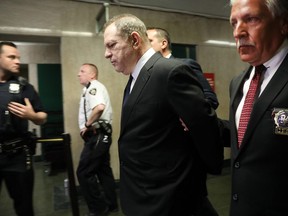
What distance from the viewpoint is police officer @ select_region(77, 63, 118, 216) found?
2891 millimetres

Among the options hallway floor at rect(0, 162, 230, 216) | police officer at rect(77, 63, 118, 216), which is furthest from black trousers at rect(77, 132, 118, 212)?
hallway floor at rect(0, 162, 230, 216)

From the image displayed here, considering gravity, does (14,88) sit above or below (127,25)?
below

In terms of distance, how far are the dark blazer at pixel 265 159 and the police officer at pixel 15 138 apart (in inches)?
66.9

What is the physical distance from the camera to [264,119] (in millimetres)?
847

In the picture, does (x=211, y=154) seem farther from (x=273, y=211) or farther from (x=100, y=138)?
(x=100, y=138)

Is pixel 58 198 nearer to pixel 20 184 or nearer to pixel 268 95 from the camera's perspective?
pixel 20 184

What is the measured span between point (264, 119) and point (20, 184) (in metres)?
1.88

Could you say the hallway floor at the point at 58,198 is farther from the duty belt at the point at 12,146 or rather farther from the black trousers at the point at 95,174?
the duty belt at the point at 12,146

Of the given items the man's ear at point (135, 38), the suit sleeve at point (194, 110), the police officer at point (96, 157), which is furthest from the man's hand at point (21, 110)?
the suit sleeve at point (194, 110)

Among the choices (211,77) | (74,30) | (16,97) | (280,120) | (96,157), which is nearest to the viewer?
(280,120)

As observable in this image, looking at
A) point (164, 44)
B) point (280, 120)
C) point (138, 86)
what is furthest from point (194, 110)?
point (164, 44)

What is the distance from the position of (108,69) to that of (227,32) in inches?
91.8

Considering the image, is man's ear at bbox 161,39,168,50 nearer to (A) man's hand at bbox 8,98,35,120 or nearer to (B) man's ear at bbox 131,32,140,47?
(B) man's ear at bbox 131,32,140,47

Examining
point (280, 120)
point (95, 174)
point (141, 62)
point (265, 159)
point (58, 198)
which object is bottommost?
point (58, 198)
